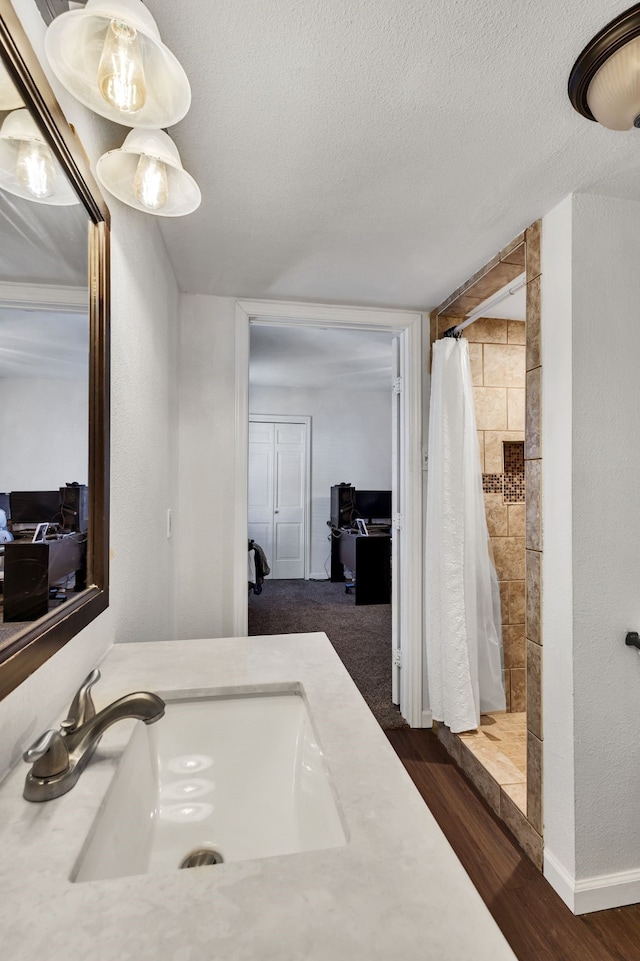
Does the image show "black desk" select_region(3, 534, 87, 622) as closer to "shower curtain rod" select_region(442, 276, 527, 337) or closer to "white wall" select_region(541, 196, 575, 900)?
"white wall" select_region(541, 196, 575, 900)

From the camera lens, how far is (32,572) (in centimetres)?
73

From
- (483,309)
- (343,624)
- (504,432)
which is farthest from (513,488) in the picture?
(343,624)

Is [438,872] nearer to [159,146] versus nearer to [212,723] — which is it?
[212,723]

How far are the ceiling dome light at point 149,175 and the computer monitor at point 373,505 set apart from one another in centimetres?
492

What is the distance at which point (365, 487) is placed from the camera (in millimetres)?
6492

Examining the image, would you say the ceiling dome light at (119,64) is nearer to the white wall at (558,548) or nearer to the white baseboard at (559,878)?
the white wall at (558,548)

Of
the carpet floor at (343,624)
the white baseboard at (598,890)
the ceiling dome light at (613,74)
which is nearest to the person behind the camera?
the ceiling dome light at (613,74)

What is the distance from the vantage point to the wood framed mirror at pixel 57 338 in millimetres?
646

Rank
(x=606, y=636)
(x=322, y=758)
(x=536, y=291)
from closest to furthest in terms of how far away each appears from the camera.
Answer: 1. (x=322, y=758)
2. (x=606, y=636)
3. (x=536, y=291)

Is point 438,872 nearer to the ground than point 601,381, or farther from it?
nearer to the ground

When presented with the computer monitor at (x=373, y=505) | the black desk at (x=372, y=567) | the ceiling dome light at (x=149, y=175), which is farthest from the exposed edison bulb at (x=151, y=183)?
the computer monitor at (x=373, y=505)

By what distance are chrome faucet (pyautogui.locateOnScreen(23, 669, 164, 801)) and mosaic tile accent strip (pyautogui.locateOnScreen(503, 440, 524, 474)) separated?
8.29ft

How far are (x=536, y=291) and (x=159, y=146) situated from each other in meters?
1.37

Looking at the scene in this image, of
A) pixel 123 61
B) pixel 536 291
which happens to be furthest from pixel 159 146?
pixel 536 291
